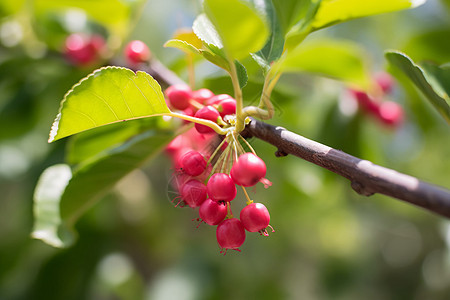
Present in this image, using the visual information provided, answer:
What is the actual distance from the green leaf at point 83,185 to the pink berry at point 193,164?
0.24 m

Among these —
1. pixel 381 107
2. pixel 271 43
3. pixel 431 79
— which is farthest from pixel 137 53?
pixel 381 107

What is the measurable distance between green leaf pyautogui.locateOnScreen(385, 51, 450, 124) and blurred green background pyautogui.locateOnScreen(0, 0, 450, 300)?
13.3 inches

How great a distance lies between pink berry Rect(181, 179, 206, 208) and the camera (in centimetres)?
70

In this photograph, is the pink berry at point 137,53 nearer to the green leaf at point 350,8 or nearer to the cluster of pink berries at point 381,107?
the green leaf at point 350,8

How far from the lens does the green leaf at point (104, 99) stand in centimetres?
65

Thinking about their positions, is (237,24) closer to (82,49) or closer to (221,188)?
(221,188)

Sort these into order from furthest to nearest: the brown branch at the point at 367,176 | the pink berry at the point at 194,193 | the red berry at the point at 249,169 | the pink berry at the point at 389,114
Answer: the pink berry at the point at 389,114
the pink berry at the point at 194,193
the red berry at the point at 249,169
the brown branch at the point at 367,176

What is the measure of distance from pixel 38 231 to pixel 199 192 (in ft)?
1.49

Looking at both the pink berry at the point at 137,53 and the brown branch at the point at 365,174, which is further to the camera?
the pink berry at the point at 137,53

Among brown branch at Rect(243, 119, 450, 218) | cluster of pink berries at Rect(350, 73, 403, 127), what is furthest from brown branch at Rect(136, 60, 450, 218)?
cluster of pink berries at Rect(350, 73, 403, 127)

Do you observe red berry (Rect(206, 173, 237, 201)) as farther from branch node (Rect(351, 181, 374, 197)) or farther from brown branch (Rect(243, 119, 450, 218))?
branch node (Rect(351, 181, 374, 197))

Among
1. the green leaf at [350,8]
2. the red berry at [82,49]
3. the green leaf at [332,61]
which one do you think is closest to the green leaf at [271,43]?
the green leaf at [350,8]

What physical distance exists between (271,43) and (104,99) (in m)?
0.36

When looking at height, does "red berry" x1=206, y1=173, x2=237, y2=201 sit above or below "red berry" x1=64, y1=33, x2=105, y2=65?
above
